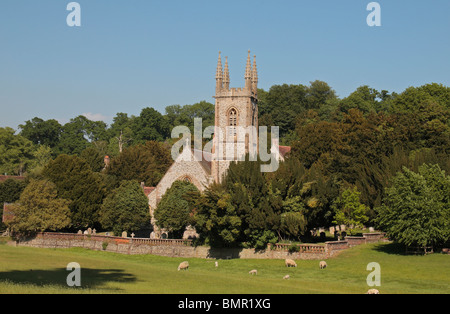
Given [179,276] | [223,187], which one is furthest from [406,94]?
[179,276]

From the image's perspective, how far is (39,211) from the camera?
6500cm

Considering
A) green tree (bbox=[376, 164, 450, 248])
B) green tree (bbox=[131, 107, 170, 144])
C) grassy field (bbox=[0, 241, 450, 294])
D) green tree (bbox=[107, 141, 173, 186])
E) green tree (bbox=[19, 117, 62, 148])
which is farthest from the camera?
green tree (bbox=[19, 117, 62, 148])

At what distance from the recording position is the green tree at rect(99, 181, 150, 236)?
66.1 m

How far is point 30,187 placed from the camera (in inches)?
2581

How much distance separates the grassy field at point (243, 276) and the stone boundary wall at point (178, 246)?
1234mm

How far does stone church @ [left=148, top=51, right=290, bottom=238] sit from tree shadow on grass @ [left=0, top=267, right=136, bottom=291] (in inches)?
1234

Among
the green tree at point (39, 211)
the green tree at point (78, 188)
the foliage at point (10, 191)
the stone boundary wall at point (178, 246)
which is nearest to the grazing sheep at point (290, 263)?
the stone boundary wall at point (178, 246)

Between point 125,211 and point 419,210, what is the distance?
3305 centimetres

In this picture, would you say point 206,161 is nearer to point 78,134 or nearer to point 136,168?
point 136,168

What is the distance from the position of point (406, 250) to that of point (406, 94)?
50.2 m

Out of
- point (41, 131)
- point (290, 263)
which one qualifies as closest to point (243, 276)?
point (290, 263)

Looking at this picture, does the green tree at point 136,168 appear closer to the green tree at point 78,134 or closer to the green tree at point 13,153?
the green tree at point 13,153

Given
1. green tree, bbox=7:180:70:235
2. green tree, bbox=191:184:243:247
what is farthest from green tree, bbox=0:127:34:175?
green tree, bbox=191:184:243:247

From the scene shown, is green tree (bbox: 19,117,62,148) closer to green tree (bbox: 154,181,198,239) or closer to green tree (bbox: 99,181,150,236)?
green tree (bbox: 99,181,150,236)
